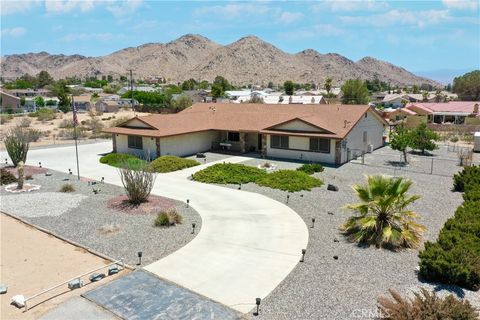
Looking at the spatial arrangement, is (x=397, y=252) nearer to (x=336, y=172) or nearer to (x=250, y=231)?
(x=250, y=231)

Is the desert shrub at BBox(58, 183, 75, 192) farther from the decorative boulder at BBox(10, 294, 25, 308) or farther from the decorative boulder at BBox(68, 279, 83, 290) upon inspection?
the decorative boulder at BBox(10, 294, 25, 308)

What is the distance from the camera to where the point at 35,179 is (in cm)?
2628

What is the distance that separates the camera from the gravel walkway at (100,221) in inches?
583

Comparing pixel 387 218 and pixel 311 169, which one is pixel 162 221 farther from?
pixel 311 169

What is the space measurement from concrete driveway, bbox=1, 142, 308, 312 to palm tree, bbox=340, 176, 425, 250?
247 centimetres

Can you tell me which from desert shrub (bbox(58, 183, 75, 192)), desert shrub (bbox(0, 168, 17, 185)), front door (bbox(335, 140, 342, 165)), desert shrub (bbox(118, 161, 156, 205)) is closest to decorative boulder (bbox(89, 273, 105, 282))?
desert shrub (bbox(118, 161, 156, 205))

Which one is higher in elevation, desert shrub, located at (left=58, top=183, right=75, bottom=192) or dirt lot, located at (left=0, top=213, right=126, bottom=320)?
desert shrub, located at (left=58, top=183, right=75, bottom=192)

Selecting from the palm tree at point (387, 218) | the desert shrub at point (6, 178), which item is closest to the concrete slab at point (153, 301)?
the palm tree at point (387, 218)

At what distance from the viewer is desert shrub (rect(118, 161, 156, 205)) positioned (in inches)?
773

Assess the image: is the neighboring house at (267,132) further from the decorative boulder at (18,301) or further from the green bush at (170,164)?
the decorative boulder at (18,301)

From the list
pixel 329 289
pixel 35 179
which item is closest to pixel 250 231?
pixel 329 289

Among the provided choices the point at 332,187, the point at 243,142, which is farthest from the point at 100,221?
the point at 243,142

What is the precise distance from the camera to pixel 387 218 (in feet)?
49.6

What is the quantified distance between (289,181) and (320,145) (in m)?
8.30
